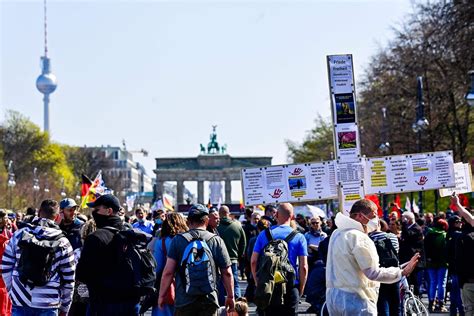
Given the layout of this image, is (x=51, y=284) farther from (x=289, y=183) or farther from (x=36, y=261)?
(x=289, y=183)

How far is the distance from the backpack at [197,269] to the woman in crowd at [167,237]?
1.09m

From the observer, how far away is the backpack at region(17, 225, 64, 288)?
11625mm

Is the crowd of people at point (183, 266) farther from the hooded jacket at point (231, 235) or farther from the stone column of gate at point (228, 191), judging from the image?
the stone column of gate at point (228, 191)

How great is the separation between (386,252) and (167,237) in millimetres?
2514

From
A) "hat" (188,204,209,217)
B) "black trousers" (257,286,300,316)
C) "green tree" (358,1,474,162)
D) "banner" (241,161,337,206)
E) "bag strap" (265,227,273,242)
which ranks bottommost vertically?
"black trousers" (257,286,300,316)

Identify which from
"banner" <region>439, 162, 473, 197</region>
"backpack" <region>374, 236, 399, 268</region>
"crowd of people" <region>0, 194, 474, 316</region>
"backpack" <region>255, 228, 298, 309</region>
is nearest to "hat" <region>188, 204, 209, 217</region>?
"crowd of people" <region>0, 194, 474, 316</region>

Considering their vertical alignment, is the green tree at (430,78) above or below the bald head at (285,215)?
above

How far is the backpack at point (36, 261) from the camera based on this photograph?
1162 cm

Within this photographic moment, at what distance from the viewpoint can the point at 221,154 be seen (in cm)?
14875

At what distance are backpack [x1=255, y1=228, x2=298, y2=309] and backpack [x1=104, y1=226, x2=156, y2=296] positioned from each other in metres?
2.16

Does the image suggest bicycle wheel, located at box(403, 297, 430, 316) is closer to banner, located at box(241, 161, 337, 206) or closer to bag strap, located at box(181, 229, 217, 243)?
banner, located at box(241, 161, 337, 206)

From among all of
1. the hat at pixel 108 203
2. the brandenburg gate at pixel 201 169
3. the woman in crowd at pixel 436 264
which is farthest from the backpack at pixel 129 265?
the brandenburg gate at pixel 201 169

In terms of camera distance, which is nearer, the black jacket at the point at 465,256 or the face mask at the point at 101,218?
the face mask at the point at 101,218

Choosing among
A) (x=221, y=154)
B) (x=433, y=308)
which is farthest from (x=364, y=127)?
(x=221, y=154)
